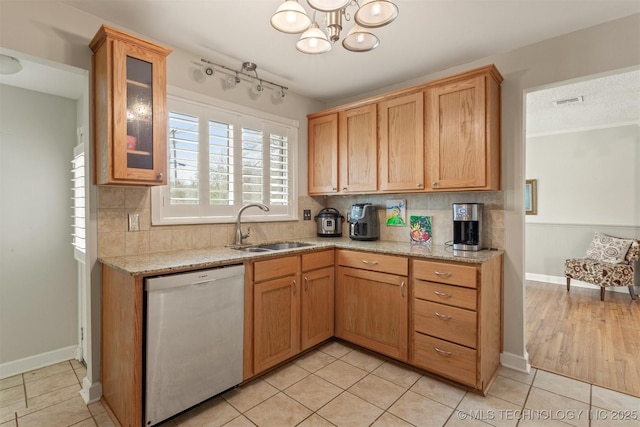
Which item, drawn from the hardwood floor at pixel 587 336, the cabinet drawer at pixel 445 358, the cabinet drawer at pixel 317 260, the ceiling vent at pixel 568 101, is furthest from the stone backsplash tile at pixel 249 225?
the ceiling vent at pixel 568 101

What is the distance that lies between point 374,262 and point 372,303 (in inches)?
13.6

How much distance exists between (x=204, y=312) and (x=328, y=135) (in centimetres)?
216

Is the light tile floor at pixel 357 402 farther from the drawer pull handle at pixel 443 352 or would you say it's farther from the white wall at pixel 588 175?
the white wall at pixel 588 175

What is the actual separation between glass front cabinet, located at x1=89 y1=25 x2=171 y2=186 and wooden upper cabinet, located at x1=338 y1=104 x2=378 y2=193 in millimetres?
1699

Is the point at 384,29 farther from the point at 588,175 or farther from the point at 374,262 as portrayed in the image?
the point at 588,175

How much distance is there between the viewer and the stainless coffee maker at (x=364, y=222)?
10.2 ft

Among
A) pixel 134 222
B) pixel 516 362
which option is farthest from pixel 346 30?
pixel 516 362

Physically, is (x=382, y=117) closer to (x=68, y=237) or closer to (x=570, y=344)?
(x=570, y=344)

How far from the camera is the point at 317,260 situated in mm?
2703

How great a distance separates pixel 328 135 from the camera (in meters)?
3.34

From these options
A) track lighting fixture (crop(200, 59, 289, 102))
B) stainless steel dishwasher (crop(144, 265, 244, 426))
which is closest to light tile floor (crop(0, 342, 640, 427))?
stainless steel dishwasher (crop(144, 265, 244, 426))

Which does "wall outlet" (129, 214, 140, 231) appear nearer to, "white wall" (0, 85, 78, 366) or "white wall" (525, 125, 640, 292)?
"white wall" (0, 85, 78, 366)

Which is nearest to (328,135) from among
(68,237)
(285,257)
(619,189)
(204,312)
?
(285,257)

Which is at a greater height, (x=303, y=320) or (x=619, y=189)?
(x=619, y=189)
